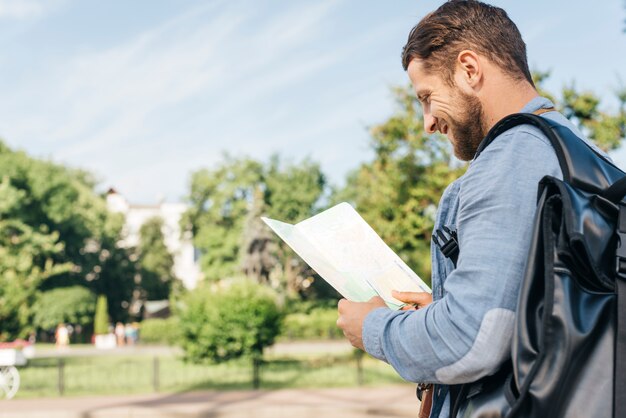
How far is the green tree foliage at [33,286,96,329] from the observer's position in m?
46.1

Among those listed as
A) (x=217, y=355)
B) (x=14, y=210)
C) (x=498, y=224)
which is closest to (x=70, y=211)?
(x=14, y=210)

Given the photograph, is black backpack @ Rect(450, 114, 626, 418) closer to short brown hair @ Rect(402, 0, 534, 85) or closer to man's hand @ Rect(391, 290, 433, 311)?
short brown hair @ Rect(402, 0, 534, 85)

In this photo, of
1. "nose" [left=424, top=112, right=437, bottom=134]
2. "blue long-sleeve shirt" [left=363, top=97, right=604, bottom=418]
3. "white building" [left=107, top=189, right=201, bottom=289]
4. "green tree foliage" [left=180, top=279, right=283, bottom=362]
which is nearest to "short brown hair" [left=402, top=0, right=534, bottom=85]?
"nose" [left=424, top=112, right=437, bottom=134]

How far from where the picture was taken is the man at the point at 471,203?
1306mm

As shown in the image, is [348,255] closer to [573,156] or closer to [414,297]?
[414,297]

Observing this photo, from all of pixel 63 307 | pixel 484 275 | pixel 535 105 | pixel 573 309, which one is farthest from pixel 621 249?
pixel 63 307

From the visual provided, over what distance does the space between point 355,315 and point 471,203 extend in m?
0.37

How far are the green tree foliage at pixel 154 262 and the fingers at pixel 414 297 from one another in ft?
207

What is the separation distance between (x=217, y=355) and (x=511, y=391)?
1718 cm

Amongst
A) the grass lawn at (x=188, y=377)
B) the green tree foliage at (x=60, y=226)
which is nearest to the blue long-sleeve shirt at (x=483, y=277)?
the grass lawn at (x=188, y=377)

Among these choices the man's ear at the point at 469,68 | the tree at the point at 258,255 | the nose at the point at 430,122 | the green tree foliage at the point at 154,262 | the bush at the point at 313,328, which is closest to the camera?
the man's ear at the point at 469,68

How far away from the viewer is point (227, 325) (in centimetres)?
1762

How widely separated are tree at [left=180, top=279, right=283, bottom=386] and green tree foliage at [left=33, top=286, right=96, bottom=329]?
30.1 m

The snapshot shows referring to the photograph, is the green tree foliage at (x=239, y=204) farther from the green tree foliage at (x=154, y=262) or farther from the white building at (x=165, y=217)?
the white building at (x=165, y=217)
